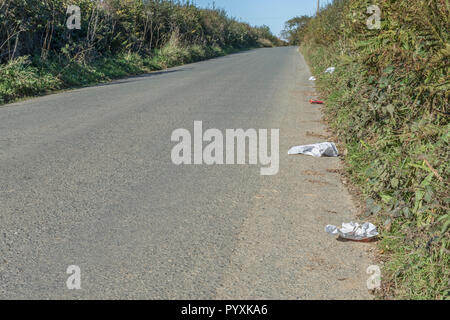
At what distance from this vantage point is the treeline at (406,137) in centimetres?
325

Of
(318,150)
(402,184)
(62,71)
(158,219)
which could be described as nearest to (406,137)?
(402,184)

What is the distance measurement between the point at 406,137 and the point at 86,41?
14867mm

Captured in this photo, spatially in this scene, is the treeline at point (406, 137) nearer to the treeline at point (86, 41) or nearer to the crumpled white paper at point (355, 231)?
the crumpled white paper at point (355, 231)

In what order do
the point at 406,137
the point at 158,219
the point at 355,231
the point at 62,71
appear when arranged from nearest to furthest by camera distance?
the point at 355,231, the point at 158,219, the point at 406,137, the point at 62,71

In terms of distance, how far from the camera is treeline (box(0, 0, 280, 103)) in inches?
533

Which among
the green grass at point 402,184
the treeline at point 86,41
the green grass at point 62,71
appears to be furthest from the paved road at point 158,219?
the treeline at point 86,41

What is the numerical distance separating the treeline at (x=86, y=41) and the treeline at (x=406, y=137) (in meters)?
8.16

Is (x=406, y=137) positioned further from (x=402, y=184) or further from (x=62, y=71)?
(x=62, y=71)

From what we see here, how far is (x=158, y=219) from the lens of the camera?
435 centimetres

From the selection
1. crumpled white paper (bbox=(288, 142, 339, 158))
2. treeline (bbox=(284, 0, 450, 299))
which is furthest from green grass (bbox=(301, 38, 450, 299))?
crumpled white paper (bbox=(288, 142, 339, 158))

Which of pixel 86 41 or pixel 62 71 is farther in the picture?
pixel 86 41

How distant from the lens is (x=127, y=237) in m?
3.95

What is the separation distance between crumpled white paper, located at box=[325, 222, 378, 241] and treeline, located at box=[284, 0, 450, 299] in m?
0.11

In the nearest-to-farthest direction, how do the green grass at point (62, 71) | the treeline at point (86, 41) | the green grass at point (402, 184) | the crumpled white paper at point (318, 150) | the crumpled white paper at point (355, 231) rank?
the green grass at point (402, 184)
the crumpled white paper at point (355, 231)
the crumpled white paper at point (318, 150)
the green grass at point (62, 71)
the treeline at point (86, 41)
